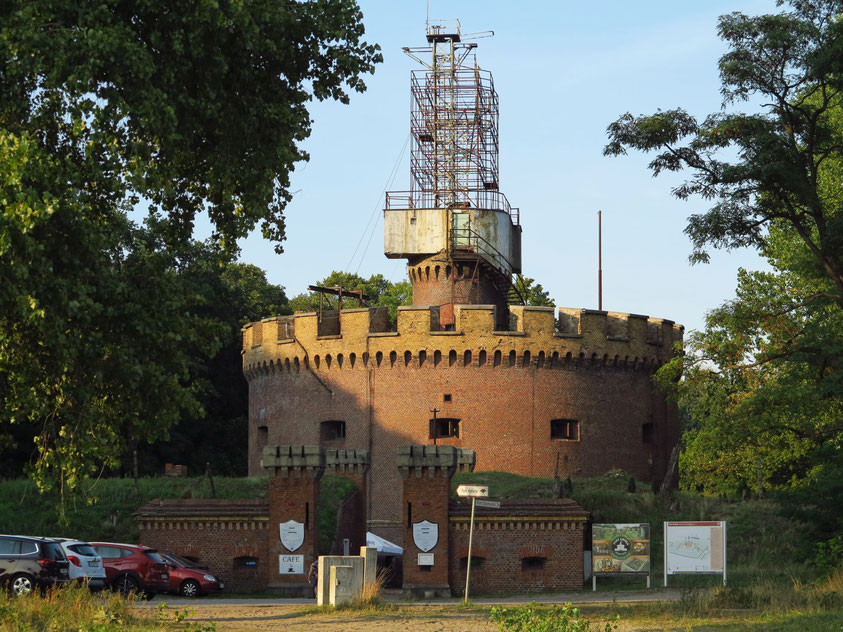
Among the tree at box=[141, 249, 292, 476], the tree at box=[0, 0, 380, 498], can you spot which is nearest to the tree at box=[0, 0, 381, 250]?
the tree at box=[0, 0, 380, 498]

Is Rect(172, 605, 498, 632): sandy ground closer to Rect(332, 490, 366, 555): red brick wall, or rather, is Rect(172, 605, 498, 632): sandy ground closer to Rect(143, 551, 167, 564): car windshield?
Rect(143, 551, 167, 564): car windshield

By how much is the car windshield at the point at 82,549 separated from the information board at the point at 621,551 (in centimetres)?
965

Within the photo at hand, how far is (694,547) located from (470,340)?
1460 centimetres

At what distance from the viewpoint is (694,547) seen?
22141mm

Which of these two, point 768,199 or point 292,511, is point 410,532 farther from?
point 768,199

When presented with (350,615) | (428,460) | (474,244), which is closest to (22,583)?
(350,615)

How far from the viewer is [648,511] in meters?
30.0

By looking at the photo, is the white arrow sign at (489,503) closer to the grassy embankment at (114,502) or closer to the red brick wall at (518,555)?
the red brick wall at (518,555)

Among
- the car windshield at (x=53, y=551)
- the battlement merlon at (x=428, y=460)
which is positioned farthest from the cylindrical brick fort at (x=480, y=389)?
the car windshield at (x=53, y=551)

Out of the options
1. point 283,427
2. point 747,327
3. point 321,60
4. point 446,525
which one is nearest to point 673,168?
point 747,327

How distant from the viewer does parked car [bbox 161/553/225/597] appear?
22844mm

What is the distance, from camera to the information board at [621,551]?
2342 cm

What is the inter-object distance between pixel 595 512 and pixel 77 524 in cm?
1256

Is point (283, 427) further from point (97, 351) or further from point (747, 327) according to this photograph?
point (97, 351)
